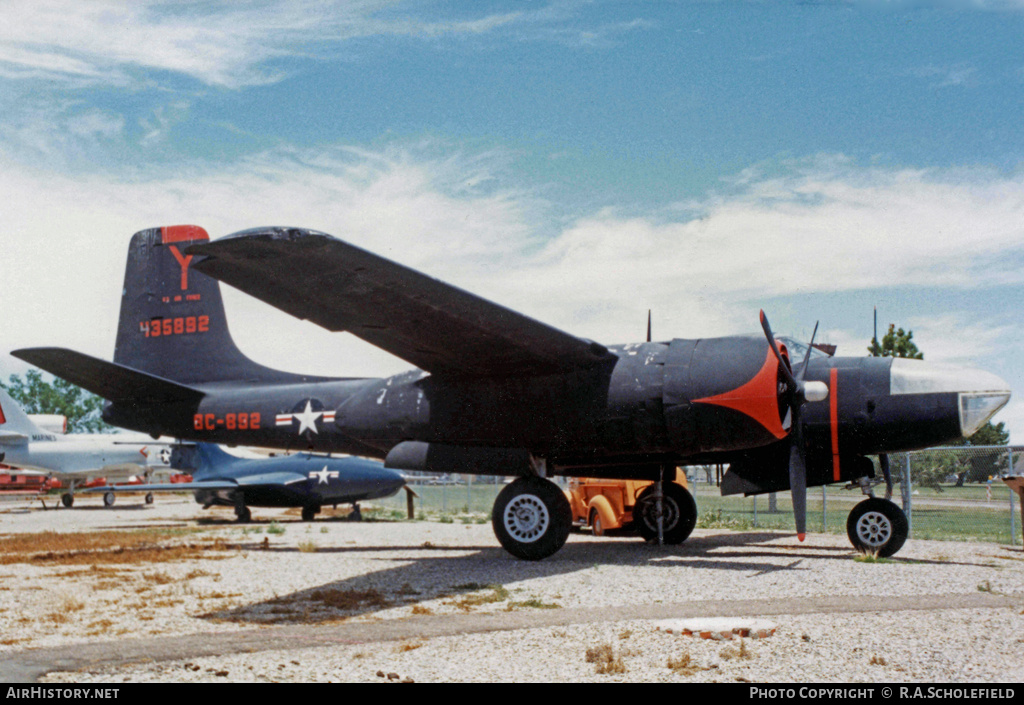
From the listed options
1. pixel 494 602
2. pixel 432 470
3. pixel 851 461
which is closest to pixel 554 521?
pixel 432 470

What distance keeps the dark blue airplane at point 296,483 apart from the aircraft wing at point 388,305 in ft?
49.7

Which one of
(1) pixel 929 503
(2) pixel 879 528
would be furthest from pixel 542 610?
(1) pixel 929 503

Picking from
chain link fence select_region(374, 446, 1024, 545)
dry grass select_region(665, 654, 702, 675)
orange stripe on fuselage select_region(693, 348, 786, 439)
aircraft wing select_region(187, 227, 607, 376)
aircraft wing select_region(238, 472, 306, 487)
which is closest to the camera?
dry grass select_region(665, 654, 702, 675)

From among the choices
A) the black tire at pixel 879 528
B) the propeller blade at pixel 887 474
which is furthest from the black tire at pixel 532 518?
the propeller blade at pixel 887 474

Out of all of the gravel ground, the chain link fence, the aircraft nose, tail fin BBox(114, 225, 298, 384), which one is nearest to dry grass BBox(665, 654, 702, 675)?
the gravel ground

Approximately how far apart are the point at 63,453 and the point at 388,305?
121 feet

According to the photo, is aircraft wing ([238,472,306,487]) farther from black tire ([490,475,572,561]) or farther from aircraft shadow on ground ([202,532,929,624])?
black tire ([490,475,572,561])

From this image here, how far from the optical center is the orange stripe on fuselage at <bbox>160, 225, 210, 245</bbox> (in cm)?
1636

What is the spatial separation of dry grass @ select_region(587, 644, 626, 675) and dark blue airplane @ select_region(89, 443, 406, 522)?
20.7 meters

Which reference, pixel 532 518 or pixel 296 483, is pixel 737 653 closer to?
pixel 532 518

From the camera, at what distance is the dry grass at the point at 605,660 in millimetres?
5430

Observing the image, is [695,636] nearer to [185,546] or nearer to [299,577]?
[299,577]

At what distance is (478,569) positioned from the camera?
11.1 meters

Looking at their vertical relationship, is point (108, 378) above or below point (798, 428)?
above
